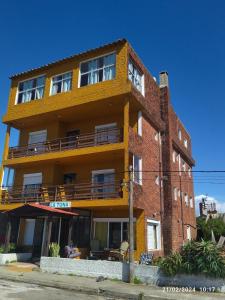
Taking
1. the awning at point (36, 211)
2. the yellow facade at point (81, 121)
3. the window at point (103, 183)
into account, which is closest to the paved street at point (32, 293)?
the awning at point (36, 211)

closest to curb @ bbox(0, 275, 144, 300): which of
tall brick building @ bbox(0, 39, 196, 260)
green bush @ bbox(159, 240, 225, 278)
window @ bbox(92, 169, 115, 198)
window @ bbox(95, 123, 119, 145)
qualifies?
green bush @ bbox(159, 240, 225, 278)

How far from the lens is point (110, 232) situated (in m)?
20.4

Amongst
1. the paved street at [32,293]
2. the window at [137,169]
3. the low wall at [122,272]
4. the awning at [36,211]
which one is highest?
the window at [137,169]

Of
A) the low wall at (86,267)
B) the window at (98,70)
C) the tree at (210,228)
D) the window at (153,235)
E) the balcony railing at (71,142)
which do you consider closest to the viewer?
the low wall at (86,267)

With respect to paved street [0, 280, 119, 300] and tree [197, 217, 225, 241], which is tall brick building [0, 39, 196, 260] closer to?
paved street [0, 280, 119, 300]

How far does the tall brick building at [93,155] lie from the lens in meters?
19.7

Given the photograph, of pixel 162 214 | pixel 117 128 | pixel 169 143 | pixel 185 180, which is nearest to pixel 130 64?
pixel 117 128

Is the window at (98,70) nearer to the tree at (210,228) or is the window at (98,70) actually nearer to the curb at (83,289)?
the curb at (83,289)

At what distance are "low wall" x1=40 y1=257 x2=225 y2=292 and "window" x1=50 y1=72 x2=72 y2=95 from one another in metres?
A: 11.9

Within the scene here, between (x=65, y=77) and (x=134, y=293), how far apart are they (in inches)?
637

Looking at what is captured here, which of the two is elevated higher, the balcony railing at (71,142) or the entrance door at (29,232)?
the balcony railing at (71,142)

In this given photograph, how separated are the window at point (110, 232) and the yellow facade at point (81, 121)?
1.69 ft

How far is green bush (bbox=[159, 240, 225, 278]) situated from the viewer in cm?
1267
